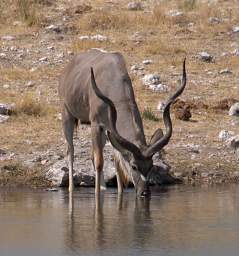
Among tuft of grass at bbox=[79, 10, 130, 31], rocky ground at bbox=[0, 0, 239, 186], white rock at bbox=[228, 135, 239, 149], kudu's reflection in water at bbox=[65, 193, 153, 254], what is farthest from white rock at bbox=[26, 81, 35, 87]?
kudu's reflection in water at bbox=[65, 193, 153, 254]

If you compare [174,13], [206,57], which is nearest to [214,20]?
[174,13]

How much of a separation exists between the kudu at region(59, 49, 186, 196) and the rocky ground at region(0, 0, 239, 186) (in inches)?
36.1

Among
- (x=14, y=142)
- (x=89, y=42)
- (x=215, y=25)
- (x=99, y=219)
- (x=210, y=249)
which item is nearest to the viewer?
(x=210, y=249)

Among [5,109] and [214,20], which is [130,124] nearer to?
[5,109]

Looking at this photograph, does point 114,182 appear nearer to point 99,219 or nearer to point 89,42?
point 99,219

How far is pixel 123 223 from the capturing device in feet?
38.1

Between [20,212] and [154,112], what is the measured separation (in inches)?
269

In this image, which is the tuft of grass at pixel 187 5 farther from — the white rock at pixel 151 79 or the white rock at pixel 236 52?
the white rock at pixel 151 79

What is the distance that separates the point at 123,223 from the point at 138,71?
34.0 feet

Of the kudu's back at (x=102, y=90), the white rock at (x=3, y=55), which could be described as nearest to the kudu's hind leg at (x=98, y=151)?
the kudu's back at (x=102, y=90)

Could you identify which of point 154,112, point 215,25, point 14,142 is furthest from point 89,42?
point 14,142

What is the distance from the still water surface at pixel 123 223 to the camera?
10.1 metres

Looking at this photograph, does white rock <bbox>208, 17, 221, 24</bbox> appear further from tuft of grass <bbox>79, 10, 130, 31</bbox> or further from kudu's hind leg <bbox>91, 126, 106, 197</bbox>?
kudu's hind leg <bbox>91, 126, 106, 197</bbox>

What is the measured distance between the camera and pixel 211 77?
71.0 feet
